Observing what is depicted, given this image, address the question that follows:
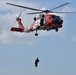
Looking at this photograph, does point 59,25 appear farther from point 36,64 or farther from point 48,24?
point 36,64

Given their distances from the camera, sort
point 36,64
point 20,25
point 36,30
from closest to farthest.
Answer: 1. point 36,64
2. point 36,30
3. point 20,25

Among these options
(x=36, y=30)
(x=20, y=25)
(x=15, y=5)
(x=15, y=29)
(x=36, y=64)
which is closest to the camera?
(x=36, y=64)

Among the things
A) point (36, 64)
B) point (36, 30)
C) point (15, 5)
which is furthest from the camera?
point (36, 30)

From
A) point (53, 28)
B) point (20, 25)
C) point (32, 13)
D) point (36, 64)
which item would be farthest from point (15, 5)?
point (20, 25)

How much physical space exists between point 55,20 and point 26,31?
15.8 metres

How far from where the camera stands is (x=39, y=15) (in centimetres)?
11762

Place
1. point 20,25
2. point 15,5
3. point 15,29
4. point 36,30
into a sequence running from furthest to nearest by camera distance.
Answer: point 20,25, point 15,29, point 36,30, point 15,5

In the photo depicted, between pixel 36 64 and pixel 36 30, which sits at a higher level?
pixel 36 30

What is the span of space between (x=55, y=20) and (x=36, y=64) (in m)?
19.1

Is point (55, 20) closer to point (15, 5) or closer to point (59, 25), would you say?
point (59, 25)

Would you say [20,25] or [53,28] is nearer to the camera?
[53,28]

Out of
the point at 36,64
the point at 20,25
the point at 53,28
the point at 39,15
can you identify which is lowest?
the point at 36,64

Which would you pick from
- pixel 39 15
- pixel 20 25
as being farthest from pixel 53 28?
pixel 20 25

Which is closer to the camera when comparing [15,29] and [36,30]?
[36,30]
